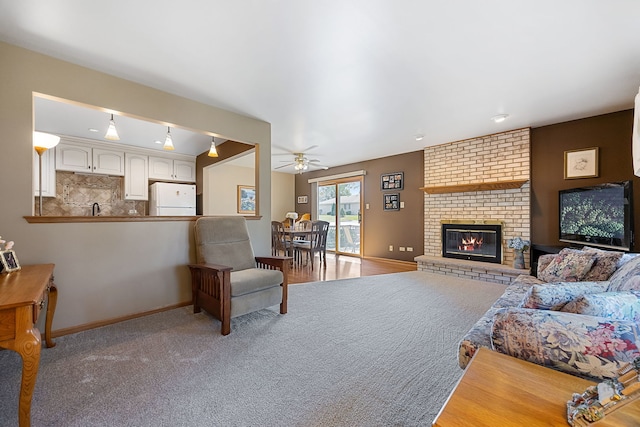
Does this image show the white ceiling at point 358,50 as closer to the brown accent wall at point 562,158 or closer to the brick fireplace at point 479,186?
the brown accent wall at point 562,158

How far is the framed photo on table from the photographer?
1.70 m

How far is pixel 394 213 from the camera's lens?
5793 millimetres

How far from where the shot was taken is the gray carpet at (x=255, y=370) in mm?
1338

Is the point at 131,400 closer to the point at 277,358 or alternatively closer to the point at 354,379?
the point at 277,358

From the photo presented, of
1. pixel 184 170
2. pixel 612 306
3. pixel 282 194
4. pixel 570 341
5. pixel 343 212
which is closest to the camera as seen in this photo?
pixel 570 341

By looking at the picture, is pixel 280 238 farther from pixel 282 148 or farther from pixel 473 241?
pixel 473 241

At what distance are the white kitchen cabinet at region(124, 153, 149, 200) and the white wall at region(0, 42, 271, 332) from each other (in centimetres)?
291

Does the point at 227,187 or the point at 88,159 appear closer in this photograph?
the point at 88,159

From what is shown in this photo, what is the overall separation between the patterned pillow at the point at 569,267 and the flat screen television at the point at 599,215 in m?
1.34

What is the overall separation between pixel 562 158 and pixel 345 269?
12.5 feet

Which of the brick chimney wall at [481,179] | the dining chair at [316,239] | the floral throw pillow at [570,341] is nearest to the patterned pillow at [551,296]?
the floral throw pillow at [570,341]

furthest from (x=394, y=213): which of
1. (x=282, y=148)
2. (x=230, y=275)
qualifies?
(x=230, y=275)

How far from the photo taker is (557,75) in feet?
8.16

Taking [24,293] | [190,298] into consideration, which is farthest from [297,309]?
[24,293]
